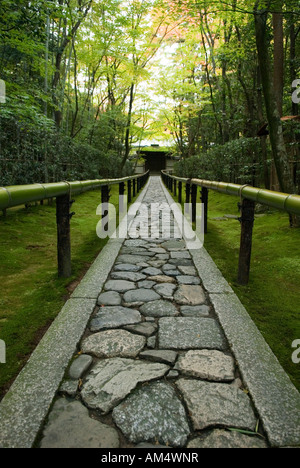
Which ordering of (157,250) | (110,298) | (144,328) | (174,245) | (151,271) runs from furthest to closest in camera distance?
(174,245), (157,250), (151,271), (110,298), (144,328)

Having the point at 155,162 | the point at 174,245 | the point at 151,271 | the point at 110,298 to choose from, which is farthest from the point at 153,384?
the point at 155,162

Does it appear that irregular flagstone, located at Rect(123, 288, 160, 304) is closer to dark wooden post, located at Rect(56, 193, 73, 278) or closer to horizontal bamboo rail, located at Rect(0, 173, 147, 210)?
dark wooden post, located at Rect(56, 193, 73, 278)

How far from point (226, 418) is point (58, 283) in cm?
223

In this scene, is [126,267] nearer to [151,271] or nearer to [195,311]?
[151,271]

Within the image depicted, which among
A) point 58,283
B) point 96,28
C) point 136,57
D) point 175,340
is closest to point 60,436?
point 175,340

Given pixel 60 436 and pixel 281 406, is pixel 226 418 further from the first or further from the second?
pixel 60 436

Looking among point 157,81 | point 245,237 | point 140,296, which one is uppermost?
point 157,81

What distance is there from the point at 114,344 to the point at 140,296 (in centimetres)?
90

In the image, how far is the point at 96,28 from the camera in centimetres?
1312

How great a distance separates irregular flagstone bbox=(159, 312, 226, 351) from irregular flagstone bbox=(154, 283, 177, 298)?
0.53m

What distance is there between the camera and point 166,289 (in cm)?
326

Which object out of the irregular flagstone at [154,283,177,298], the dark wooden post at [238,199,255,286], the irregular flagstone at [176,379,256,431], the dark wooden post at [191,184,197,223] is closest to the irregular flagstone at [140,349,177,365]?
the irregular flagstone at [176,379,256,431]

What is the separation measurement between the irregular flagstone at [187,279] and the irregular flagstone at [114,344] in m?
1.31

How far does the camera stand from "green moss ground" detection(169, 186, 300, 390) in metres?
2.31
